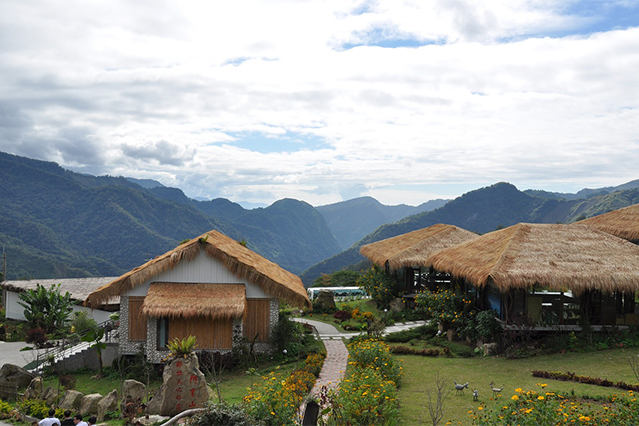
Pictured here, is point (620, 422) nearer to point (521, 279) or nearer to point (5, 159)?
point (521, 279)

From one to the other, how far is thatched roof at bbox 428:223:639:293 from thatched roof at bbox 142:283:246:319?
8008mm

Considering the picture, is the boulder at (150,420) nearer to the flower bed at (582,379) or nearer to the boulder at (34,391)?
the boulder at (34,391)

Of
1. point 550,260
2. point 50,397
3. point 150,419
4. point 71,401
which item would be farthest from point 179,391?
point 550,260

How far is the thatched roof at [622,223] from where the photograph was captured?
25312mm

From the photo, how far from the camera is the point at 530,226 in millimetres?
19281

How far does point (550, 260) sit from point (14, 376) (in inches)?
686

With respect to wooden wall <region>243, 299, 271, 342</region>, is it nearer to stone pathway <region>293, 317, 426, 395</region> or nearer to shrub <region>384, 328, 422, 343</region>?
stone pathway <region>293, 317, 426, 395</region>

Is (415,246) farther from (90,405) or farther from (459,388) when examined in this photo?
(90,405)

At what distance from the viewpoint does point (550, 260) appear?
16.5 m

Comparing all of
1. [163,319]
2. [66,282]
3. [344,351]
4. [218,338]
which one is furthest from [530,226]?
[66,282]

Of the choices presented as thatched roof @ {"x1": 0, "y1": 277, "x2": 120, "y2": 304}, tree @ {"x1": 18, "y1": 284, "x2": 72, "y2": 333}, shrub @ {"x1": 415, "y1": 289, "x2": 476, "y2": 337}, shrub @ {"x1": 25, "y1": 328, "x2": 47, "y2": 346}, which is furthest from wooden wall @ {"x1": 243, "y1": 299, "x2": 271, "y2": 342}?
thatched roof @ {"x1": 0, "y1": 277, "x2": 120, "y2": 304}

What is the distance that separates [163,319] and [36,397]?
434cm

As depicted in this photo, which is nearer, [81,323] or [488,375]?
[488,375]

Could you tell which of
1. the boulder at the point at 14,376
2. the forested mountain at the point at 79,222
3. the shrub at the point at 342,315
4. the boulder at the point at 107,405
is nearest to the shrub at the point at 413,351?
the shrub at the point at 342,315
